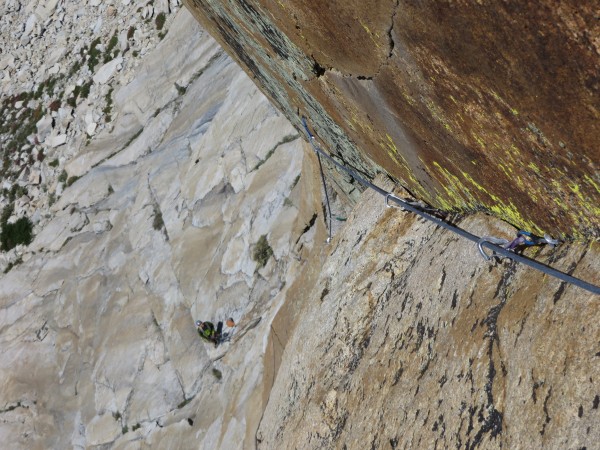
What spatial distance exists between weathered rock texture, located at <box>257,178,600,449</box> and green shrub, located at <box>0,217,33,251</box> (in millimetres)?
14581

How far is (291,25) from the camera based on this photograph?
4.36m

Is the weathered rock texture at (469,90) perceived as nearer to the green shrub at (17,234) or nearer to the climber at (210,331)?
the climber at (210,331)

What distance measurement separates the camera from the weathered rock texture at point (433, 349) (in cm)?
291

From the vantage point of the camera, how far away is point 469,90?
2904mm

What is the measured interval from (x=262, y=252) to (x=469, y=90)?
8.78 metres

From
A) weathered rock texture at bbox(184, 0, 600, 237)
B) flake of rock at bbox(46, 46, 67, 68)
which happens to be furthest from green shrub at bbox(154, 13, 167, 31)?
weathered rock texture at bbox(184, 0, 600, 237)

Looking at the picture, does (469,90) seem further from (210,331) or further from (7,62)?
(7,62)

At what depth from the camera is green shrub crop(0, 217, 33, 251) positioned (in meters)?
19.2

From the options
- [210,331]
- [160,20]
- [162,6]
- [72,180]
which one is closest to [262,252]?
[210,331]

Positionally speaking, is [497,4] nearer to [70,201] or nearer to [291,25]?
[291,25]

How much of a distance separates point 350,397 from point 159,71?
14690 millimetres

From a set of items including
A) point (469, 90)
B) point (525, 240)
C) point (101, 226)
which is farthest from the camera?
point (101, 226)

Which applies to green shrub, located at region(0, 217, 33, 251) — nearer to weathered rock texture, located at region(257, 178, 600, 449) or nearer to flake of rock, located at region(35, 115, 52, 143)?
flake of rock, located at region(35, 115, 52, 143)

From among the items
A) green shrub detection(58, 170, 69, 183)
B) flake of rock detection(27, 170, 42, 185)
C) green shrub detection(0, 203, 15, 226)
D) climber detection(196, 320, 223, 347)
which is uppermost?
flake of rock detection(27, 170, 42, 185)
